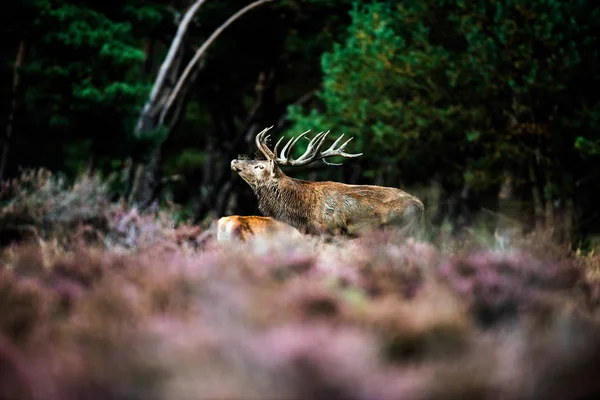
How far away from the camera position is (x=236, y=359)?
2.60 m

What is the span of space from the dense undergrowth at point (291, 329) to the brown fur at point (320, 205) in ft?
11.2

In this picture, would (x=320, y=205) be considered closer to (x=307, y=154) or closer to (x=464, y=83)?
(x=307, y=154)

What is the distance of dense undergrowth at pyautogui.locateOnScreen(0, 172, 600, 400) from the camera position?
2533 mm

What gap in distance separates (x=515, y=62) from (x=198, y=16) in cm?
1133

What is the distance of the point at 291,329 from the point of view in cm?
284

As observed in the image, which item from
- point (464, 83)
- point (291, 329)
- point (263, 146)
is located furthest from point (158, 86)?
point (291, 329)

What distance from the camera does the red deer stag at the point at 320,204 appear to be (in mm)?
8219

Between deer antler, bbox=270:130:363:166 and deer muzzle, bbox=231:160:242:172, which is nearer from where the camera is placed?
deer muzzle, bbox=231:160:242:172

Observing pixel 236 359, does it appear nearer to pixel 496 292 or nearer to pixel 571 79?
pixel 496 292

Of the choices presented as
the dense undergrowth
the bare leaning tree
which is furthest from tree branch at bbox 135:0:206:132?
the dense undergrowth

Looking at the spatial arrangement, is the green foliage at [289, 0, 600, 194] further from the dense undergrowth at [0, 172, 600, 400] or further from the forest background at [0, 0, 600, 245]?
the dense undergrowth at [0, 172, 600, 400]

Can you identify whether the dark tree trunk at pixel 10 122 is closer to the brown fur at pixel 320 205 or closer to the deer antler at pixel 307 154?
the deer antler at pixel 307 154

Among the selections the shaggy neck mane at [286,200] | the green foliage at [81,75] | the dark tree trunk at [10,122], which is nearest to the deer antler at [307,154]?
the shaggy neck mane at [286,200]

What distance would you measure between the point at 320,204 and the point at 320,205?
11 mm
